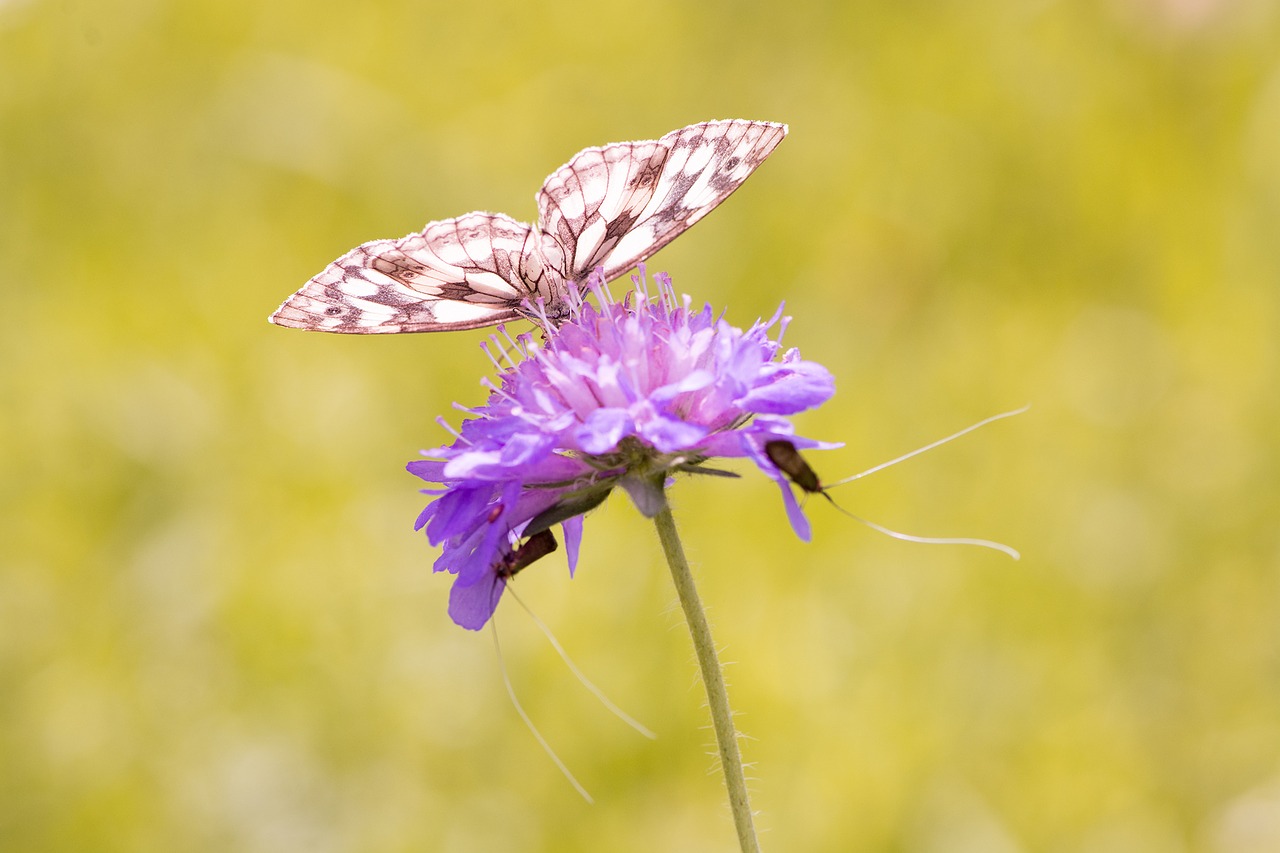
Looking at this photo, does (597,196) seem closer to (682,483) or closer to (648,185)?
(648,185)

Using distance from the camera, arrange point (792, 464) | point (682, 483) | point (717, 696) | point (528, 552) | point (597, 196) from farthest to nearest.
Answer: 1. point (682, 483)
2. point (597, 196)
3. point (528, 552)
4. point (792, 464)
5. point (717, 696)

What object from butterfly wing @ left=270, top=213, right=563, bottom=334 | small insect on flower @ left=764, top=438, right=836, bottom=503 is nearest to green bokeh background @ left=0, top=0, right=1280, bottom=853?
butterfly wing @ left=270, top=213, right=563, bottom=334

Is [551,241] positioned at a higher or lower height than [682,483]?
lower

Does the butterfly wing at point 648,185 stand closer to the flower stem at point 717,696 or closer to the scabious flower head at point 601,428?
the scabious flower head at point 601,428

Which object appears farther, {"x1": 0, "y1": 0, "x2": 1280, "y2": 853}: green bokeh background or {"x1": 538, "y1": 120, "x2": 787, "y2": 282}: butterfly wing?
{"x1": 0, "y1": 0, "x2": 1280, "y2": 853}: green bokeh background

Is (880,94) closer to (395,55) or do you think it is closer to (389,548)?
(395,55)

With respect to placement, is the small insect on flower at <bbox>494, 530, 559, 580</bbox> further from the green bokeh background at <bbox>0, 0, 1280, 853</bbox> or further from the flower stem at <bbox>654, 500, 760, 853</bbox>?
the green bokeh background at <bbox>0, 0, 1280, 853</bbox>

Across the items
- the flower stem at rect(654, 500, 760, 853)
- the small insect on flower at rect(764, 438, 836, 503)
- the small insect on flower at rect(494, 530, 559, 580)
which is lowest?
the flower stem at rect(654, 500, 760, 853)

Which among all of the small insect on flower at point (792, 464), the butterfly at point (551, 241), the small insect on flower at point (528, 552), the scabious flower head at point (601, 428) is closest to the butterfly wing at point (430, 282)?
the butterfly at point (551, 241)

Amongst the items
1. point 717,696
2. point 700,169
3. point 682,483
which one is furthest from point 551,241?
point 682,483
